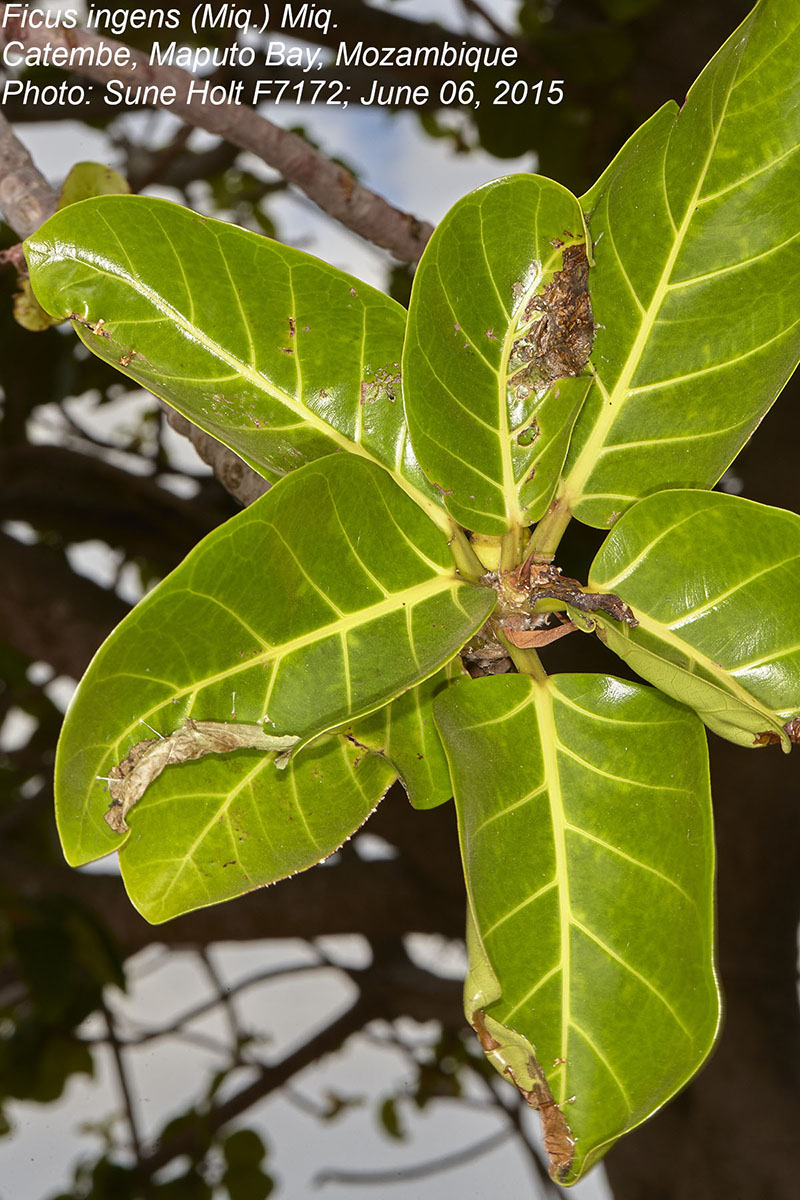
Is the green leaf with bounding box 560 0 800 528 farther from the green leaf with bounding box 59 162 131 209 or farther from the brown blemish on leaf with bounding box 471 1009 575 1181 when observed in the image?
the green leaf with bounding box 59 162 131 209

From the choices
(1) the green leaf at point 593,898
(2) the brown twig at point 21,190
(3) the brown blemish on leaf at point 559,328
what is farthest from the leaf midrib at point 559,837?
(2) the brown twig at point 21,190

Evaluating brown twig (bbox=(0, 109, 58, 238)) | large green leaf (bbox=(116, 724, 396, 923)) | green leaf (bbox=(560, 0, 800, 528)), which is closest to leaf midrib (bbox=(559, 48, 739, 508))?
green leaf (bbox=(560, 0, 800, 528))

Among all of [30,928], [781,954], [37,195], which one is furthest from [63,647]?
[781,954]

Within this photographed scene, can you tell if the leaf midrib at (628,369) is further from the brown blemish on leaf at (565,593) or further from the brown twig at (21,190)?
the brown twig at (21,190)

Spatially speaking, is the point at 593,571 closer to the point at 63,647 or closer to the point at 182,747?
the point at 182,747

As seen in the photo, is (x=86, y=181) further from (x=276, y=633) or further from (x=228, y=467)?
(x=276, y=633)
